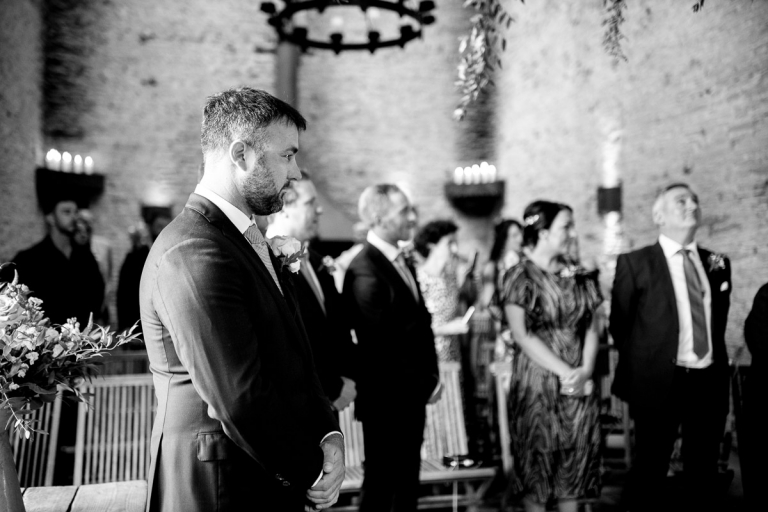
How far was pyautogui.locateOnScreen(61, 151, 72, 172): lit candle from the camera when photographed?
28.6ft

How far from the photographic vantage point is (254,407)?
149 cm

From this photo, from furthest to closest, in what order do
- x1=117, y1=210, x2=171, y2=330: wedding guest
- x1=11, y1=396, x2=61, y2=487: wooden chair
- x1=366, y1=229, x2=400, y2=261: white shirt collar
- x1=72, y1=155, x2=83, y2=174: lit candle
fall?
x1=72, y1=155, x2=83, y2=174: lit candle < x1=117, y1=210, x2=171, y2=330: wedding guest < x1=366, y1=229, x2=400, y2=261: white shirt collar < x1=11, y1=396, x2=61, y2=487: wooden chair

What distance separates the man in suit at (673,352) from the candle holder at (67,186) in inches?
245

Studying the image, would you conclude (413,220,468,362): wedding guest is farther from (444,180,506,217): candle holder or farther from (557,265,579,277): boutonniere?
(444,180,506,217): candle holder

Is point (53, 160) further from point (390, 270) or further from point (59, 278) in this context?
point (390, 270)

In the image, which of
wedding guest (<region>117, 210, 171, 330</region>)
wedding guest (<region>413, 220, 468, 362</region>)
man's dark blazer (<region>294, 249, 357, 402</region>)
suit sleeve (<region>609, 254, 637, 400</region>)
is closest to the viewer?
man's dark blazer (<region>294, 249, 357, 402</region>)

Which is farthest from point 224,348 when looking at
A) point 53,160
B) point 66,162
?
point 66,162

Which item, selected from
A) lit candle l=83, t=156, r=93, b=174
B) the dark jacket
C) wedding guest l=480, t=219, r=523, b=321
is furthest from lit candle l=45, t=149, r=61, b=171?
wedding guest l=480, t=219, r=523, b=321

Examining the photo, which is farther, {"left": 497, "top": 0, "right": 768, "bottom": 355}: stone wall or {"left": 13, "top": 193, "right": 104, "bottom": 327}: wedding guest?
{"left": 497, "top": 0, "right": 768, "bottom": 355}: stone wall

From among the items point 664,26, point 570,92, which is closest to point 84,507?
point 664,26

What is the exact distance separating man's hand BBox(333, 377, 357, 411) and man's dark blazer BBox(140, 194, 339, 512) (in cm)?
135

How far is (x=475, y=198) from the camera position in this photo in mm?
11195

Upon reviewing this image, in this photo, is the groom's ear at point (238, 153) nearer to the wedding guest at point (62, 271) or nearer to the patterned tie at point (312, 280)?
the patterned tie at point (312, 280)

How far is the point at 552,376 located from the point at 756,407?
99 cm
